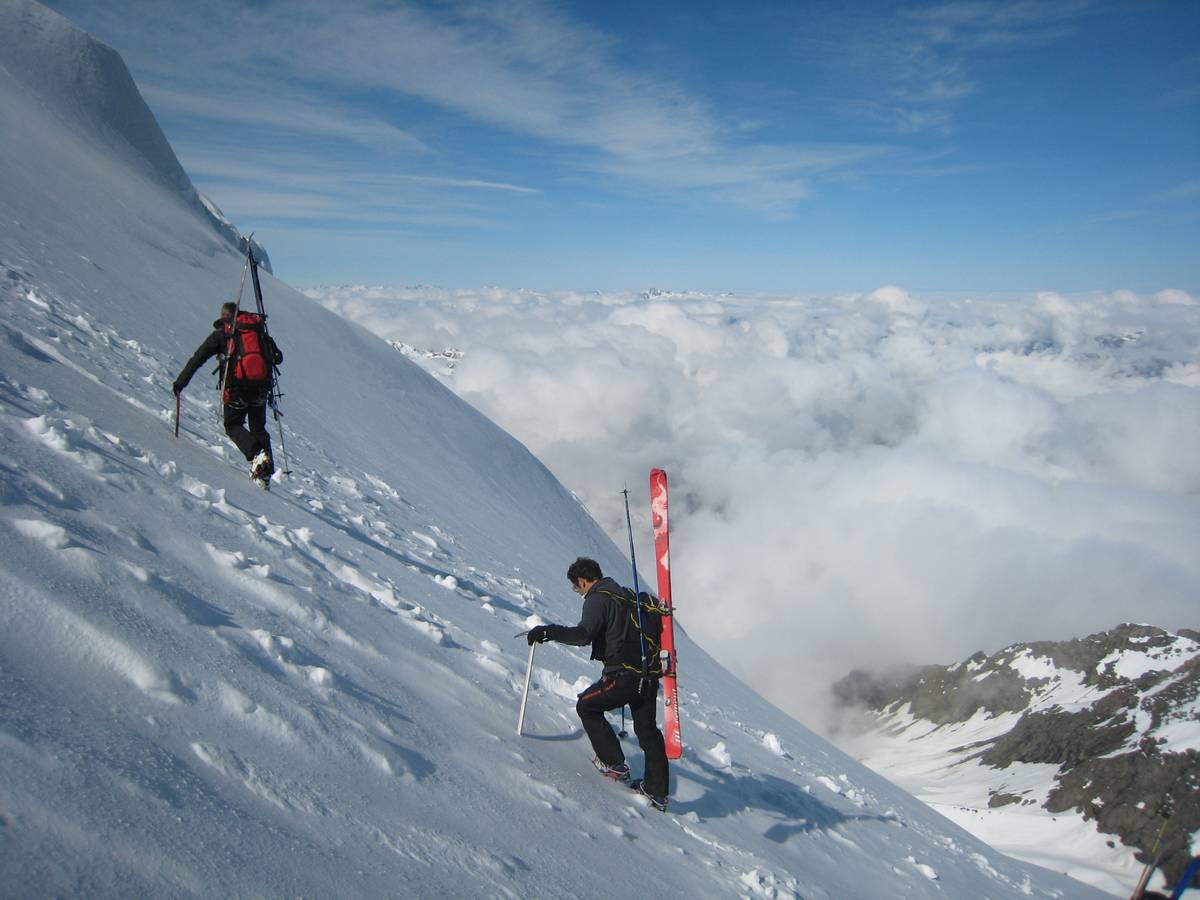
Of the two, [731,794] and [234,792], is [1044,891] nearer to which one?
[731,794]

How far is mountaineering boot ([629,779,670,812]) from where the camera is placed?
20.0 feet

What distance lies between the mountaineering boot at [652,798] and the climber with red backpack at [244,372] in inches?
242

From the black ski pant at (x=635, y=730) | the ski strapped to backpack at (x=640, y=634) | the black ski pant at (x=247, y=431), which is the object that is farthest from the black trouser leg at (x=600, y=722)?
the black ski pant at (x=247, y=431)

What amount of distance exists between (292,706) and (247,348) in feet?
20.6

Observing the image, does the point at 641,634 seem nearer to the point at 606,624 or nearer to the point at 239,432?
the point at 606,624

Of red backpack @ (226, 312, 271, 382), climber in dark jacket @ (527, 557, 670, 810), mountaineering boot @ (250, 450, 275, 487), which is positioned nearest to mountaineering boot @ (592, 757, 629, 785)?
climber in dark jacket @ (527, 557, 670, 810)

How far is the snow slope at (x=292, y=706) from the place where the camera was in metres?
3.01

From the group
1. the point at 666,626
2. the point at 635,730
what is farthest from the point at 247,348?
the point at 635,730

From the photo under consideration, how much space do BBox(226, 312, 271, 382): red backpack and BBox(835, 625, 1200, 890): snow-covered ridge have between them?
107821 mm

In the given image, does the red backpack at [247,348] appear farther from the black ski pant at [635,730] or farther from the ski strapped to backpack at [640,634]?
the black ski pant at [635,730]

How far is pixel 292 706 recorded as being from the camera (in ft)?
13.8

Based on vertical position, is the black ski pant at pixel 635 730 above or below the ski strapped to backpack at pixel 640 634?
below

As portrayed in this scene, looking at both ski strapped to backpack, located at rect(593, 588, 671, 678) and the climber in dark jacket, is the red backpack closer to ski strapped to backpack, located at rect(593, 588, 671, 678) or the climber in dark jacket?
the climber in dark jacket

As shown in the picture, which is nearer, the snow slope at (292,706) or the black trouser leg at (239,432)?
the snow slope at (292,706)
